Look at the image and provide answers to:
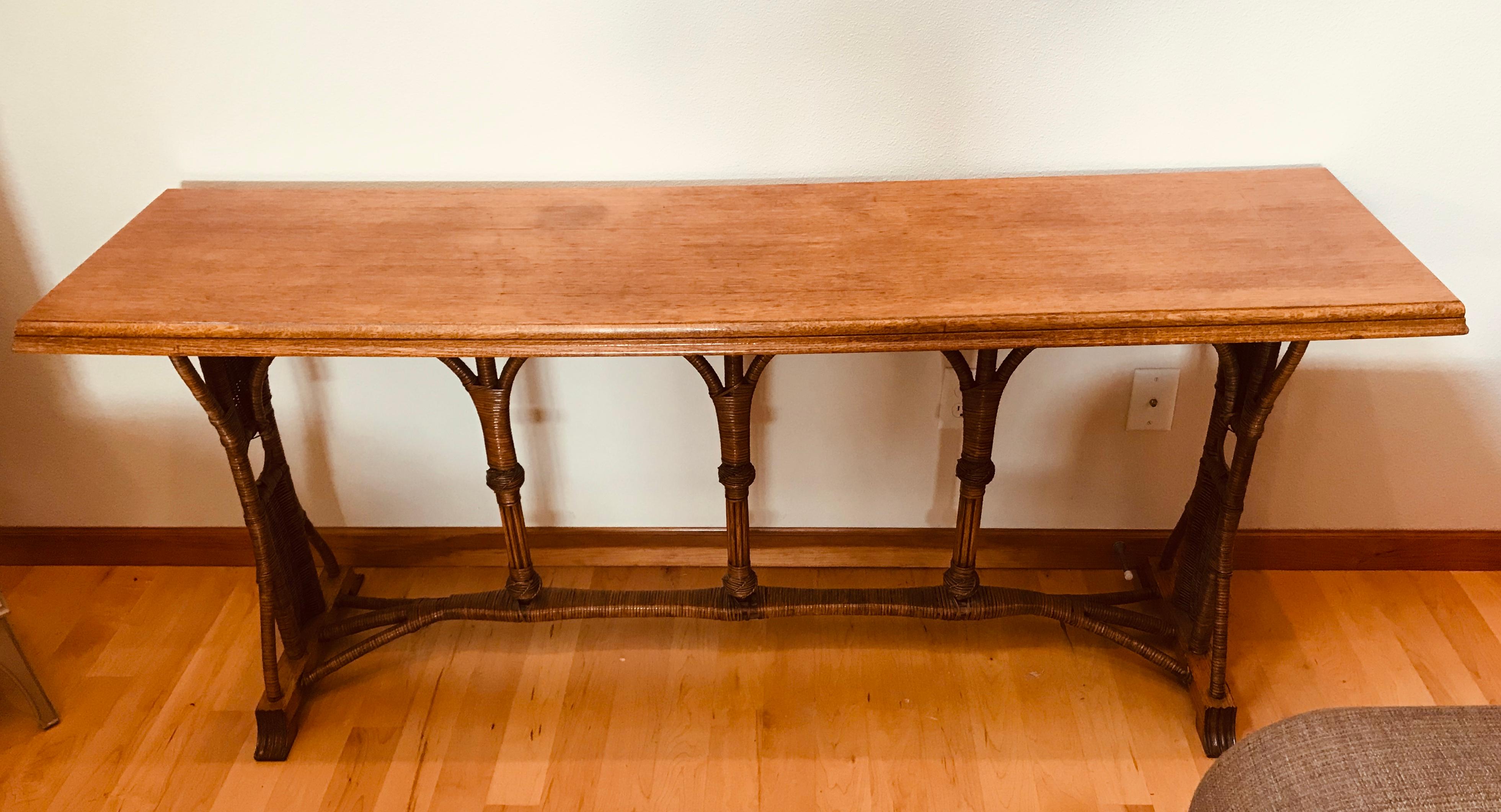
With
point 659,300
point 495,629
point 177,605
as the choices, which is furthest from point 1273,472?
point 177,605

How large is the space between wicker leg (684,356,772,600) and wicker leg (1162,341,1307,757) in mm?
618

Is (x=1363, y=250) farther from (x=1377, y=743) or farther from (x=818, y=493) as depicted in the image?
(x=818, y=493)

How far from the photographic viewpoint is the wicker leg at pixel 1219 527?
1409 mm

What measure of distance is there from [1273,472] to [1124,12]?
32.6 inches

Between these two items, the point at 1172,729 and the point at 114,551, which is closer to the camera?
the point at 1172,729

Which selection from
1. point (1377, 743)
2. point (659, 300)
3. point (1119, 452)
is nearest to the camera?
point (1377, 743)

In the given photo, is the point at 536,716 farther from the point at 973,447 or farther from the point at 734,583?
the point at 973,447

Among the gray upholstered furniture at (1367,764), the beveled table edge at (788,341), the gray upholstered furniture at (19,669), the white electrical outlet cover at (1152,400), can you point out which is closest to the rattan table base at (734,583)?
the white electrical outlet cover at (1152,400)

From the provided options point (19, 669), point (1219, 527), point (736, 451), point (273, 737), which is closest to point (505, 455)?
point (736, 451)

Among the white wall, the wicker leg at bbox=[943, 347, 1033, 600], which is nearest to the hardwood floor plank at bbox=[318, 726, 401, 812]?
the white wall

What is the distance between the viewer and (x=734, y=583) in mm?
1645

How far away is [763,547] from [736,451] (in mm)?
451

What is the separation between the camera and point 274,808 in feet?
5.07

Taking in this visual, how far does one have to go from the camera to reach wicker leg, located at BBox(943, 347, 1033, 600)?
4.75 feet
